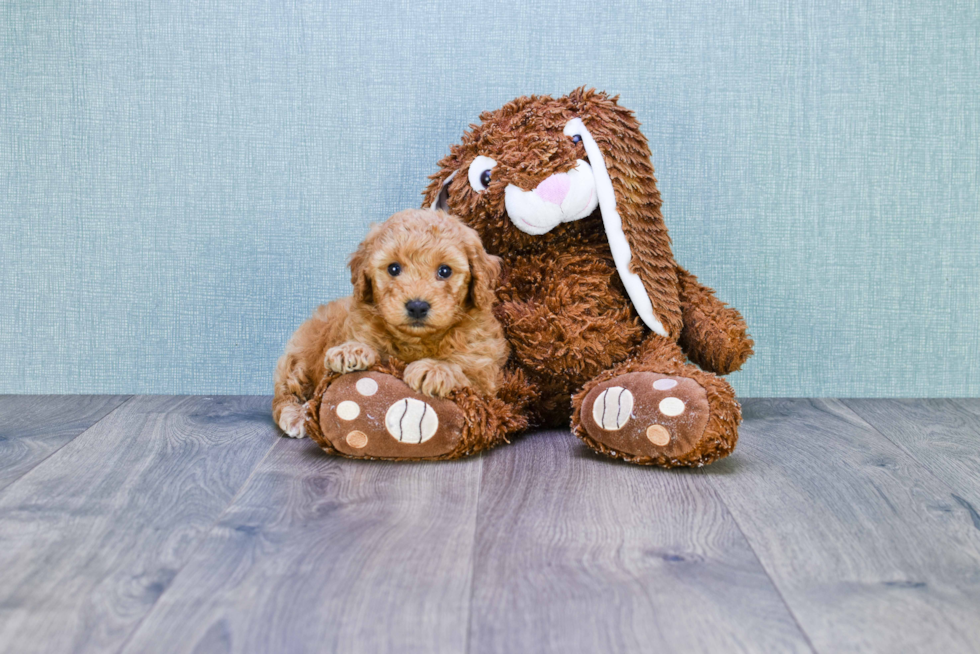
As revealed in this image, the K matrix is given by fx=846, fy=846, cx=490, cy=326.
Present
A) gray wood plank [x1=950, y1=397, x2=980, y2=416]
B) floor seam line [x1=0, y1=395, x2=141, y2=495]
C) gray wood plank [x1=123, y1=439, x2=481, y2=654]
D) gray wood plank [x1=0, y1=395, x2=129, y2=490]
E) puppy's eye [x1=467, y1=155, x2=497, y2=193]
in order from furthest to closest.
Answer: gray wood plank [x1=950, y1=397, x2=980, y2=416] < puppy's eye [x1=467, y1=155, x2=497, y2=193] < gray wood plank [x1=0, y1=395, x2=129, y2=490] < floor seam line [x1=0, y1=395, x2=141, y2=495] < gray wood plank [x1=123, y1=439, x2=481, y2=654]

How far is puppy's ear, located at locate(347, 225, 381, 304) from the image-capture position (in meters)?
1.34

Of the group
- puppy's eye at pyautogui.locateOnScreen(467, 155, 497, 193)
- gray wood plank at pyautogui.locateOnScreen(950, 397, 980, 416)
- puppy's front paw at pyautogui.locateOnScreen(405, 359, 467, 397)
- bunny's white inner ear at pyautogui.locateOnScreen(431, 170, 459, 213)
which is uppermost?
puppy's eye at pyautogui.locateOnScreen(467, 155, 497, 193)

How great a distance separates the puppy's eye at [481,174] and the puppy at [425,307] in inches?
4.8

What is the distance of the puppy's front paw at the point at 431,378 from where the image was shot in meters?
1.31

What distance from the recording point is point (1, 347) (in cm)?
188

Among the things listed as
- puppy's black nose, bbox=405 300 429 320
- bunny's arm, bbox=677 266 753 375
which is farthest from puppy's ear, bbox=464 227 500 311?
bunny's arm, bbox=677 266 753 375

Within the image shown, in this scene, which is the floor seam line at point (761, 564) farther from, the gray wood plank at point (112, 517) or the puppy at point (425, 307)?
the gray wood plank at point (112, 517)

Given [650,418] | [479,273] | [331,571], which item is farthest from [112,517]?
[650,418]

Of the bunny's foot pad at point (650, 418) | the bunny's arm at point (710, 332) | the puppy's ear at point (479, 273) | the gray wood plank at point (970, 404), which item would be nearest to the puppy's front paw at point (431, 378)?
the puppy's ear at point (479, 273)

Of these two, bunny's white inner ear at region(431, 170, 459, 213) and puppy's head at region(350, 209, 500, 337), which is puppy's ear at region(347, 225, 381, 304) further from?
bunny's white inner ear at region(431, 170, 459, 213)

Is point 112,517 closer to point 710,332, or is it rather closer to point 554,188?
point 554,188

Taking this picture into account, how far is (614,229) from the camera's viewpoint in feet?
4.75

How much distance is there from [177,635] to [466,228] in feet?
2.55

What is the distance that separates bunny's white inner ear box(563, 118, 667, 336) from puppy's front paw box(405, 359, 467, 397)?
36cm
